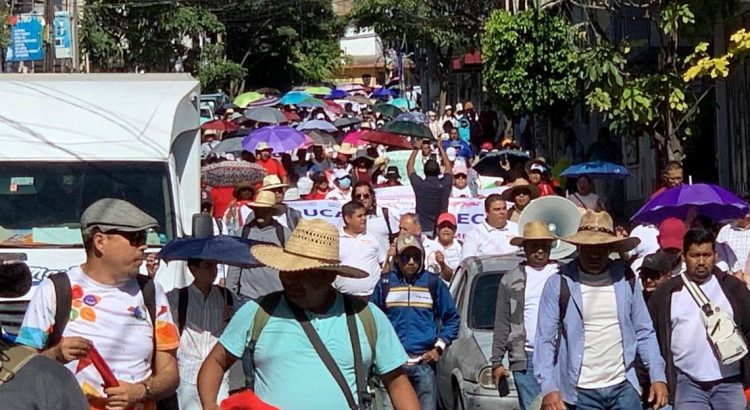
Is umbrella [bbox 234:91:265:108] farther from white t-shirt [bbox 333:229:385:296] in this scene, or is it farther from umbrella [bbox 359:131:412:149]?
white t-shirt [bbox 333:229:385:296]

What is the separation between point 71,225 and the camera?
1155 centimetres

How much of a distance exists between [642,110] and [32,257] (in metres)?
6.97

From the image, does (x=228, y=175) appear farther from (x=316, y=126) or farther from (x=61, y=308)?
(x=316, y=126)

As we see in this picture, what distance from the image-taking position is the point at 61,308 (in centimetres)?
609

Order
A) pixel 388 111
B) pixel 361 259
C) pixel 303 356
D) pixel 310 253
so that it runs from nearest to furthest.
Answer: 1. pixel 303 356
2. pixel 310 253
3. pixel 361 259
4. pixel 388 111

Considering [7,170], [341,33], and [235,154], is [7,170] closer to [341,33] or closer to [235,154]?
[235,154]

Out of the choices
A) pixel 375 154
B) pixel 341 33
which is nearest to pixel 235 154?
pixel 375 154

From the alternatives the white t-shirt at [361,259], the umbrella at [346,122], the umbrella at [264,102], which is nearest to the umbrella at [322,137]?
the umbrella at [346,122]

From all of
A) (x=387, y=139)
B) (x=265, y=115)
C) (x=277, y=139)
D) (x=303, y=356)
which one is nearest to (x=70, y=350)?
(x=303, y=356)

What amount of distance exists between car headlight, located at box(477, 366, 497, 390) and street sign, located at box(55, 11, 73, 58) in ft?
86.8

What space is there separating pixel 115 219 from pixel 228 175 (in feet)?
41.6

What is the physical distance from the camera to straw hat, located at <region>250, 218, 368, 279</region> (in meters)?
6.06

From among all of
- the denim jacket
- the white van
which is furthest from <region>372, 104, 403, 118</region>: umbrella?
the denim jacket

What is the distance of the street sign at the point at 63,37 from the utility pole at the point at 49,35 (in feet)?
0.87
